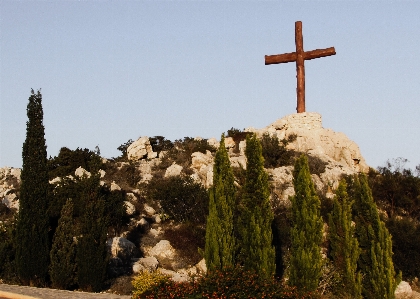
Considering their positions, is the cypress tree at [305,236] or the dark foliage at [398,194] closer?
the cypress tree at [305,236]

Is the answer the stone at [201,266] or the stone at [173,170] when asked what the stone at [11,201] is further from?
the stone at [201,266]

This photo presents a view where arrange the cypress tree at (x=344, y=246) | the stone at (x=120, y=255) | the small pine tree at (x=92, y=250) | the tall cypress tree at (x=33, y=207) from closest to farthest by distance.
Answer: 1. the cypress tree at (x=344, y=246)
2. the small pine tree at (x=92, y=250)
3. the tall cypress tree at (x=33, y=207)
4. the stone at (x=120, y=255)

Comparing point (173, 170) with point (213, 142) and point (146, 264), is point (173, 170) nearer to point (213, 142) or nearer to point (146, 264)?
point (213, 142)

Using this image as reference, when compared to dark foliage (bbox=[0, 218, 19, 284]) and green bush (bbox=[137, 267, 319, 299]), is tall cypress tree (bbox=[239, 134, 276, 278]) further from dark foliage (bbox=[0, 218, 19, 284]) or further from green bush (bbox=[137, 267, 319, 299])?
dark foliage (bbox=[0, 218, 19, 284])

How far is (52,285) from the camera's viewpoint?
66.6 feet

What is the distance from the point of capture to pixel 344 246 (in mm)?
19766

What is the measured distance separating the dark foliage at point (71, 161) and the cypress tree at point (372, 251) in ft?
69.7

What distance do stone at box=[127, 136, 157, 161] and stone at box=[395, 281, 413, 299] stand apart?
76.0 ft

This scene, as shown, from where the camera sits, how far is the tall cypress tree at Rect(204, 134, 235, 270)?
19.6 metres

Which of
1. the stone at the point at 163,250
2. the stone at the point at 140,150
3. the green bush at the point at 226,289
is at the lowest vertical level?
the green bush at the point at 226,289

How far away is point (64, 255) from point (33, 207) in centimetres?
251

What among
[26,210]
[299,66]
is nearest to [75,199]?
[26,210]

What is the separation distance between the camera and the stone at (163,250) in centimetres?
2489

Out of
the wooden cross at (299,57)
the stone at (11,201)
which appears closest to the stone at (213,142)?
the wooden cross at (299,57)
